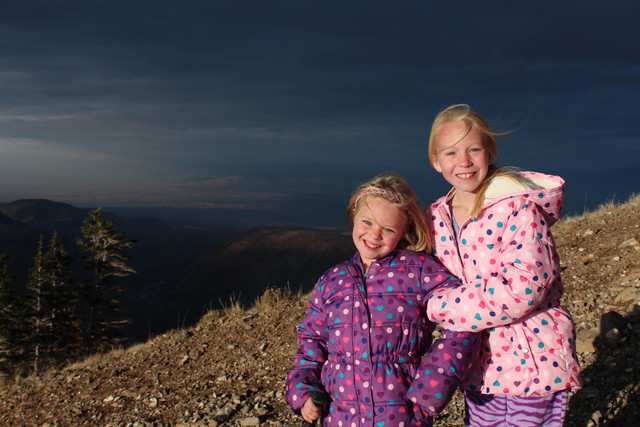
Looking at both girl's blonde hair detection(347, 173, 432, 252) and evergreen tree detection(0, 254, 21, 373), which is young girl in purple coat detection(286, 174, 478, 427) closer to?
girl's blonde hair detection(347, 173, 432, 252)

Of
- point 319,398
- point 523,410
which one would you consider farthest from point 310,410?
point 523,410

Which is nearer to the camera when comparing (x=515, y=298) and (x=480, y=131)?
(x=515, y=298)

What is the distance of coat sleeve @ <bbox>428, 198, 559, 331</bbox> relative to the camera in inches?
101

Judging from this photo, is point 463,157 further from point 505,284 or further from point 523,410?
point 523,410

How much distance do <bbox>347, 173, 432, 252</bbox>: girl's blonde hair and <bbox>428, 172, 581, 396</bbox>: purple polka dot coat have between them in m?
0.27

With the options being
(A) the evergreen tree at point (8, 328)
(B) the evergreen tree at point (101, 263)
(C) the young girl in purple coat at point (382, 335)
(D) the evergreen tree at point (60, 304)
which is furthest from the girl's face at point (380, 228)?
(A) the evergreen tree at point (8, 328)

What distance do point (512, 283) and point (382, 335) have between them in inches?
29.4

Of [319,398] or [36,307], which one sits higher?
[319,398]

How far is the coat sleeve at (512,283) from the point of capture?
8.45 ft

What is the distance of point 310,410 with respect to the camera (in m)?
3.00

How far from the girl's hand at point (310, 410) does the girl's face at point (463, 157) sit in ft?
4.86

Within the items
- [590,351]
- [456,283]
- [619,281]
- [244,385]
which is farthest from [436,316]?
[619,281]

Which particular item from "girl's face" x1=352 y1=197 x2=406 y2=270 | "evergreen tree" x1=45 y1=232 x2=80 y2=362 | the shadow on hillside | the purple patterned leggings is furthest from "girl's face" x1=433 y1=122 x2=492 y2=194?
"evergreen tree" x1=45 y1=232 x2=80 y2=362

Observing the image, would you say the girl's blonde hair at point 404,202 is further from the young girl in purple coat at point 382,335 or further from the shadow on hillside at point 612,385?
the shadow on hillside at point 612,385
